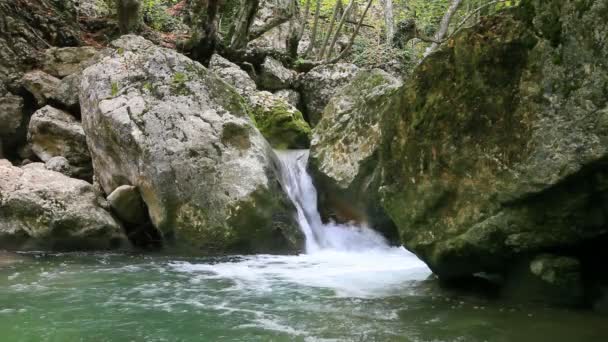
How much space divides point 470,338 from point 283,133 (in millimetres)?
8843

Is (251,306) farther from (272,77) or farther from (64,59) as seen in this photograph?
(272,77)

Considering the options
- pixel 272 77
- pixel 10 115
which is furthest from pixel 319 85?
pixel 10 115

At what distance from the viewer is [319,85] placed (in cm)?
1597

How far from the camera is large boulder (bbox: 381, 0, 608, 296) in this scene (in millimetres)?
4004

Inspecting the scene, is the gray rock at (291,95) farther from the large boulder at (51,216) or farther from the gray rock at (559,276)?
the gray rock at (559,276)

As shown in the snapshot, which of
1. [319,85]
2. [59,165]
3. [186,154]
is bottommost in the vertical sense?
[59,165]

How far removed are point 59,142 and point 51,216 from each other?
9.73 ft

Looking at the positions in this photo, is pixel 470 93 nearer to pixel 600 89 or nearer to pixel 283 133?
pixel 600 89

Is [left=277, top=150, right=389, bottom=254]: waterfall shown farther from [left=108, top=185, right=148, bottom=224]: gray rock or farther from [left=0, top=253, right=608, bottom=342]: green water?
[left=108, top=185, right=148, bottom=224]: gray rock

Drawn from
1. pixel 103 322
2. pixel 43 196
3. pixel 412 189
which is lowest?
pixel 103 322

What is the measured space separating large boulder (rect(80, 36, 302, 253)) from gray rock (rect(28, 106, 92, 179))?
3.64ft

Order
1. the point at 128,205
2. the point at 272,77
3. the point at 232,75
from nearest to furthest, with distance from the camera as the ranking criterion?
1. the point at 128,205
2. the point at 232,75
3. the point at 272,77

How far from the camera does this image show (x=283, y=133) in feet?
40.9

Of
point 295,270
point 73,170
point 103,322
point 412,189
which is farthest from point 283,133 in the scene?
point 103,322
